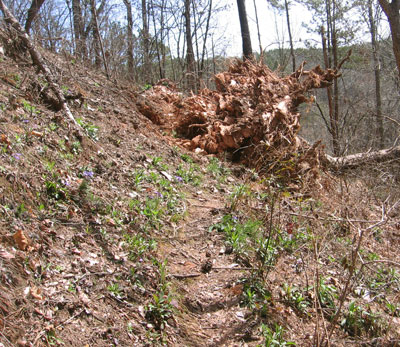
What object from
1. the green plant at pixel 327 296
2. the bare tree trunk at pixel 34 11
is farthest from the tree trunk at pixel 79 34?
the green plant at pixel 327 296

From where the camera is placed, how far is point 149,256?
329 cm

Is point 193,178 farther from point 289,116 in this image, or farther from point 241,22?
point 241,22

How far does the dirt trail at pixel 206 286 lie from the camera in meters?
2.83

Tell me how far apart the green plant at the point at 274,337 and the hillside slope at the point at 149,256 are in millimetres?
11

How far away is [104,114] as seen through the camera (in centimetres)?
606

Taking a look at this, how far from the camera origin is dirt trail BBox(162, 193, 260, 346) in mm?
2828

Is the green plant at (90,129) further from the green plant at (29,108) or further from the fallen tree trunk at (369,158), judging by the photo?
the fallen tree trunk at (369,158)

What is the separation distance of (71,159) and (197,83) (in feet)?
25.6

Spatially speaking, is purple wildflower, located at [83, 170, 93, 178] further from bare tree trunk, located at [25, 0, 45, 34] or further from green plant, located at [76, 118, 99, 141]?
bare tree trunk, located at [25, 0, 45, 34]

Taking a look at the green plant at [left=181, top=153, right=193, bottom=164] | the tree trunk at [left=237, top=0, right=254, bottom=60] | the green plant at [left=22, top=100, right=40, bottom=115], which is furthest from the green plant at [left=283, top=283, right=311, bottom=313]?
the tree trunk at [left=237, top=0, right=254, bottom=60]

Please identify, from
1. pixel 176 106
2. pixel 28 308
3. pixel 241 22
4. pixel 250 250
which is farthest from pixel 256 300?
pixel 241 22

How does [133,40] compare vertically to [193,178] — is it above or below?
above

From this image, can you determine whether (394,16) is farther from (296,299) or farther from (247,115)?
(296,299)

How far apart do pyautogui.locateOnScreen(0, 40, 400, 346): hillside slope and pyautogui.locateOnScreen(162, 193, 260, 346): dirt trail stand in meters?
0.01
